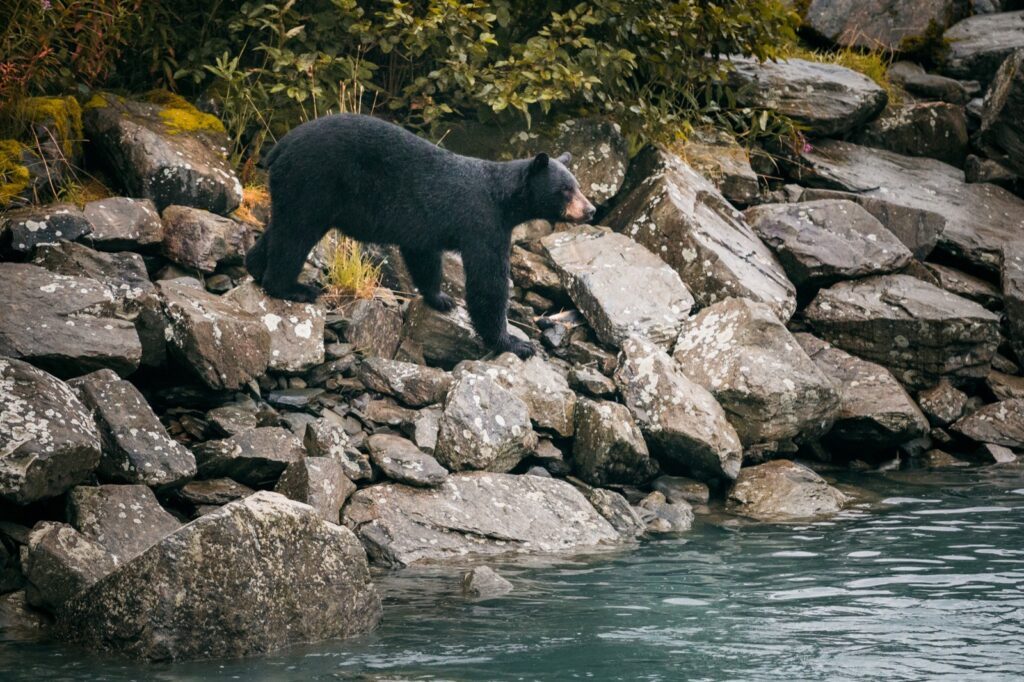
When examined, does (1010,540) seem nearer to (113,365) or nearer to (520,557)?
(520,557)

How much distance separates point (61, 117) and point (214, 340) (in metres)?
3.13

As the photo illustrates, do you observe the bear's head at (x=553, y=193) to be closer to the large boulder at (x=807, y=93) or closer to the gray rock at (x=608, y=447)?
the gray rock at (x=608, y=447)

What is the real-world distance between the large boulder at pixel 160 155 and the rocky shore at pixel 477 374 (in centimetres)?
3

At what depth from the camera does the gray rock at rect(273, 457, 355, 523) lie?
696 centimetres

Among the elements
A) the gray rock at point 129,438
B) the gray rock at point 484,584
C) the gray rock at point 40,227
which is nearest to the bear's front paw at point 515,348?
the gray rock at point 484,584

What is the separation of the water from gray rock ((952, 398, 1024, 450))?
2240mm

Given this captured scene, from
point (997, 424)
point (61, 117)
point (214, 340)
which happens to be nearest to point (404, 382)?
point (214, 340)

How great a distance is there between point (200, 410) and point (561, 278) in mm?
3864

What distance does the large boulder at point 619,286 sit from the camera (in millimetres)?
9742

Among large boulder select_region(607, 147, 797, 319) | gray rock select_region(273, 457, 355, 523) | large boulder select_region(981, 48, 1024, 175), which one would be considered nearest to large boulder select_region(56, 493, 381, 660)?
gray rock select_region(273, 457, 355, 523)

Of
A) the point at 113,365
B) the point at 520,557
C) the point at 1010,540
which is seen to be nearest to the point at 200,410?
the point at 113,365

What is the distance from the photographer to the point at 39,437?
19.4ft

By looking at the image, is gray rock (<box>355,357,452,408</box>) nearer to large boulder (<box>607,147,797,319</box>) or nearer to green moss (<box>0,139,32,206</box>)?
large boulder (<box>607,147,797,319</box>)

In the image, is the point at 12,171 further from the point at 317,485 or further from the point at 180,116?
the point at 317,485
